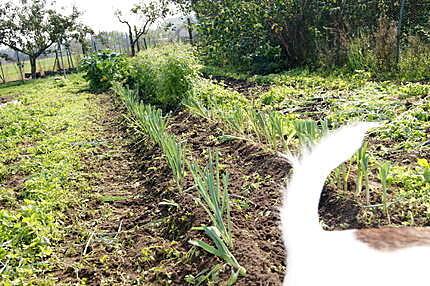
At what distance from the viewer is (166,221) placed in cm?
272

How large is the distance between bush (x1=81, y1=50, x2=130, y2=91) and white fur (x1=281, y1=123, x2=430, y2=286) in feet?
31.3

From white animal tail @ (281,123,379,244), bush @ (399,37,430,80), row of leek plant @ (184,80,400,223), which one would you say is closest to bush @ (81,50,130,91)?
row of leek plant @ (184,80,400,223)

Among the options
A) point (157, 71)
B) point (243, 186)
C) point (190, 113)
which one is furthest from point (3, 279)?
point (157, 71)

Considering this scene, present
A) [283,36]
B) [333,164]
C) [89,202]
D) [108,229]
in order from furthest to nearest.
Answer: [283,36]
[89,202]
[108,229]
[333,164]

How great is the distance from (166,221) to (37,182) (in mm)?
1499

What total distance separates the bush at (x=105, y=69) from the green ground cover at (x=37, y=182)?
3.43 meters

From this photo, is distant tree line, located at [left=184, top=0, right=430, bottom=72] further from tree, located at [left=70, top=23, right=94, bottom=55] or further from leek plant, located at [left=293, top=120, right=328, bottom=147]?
tree, located at [left=70, top=23, right=94, bottom=55]

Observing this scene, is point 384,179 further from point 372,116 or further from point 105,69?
point 105,69

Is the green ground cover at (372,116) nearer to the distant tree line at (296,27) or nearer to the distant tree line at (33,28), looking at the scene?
the distant tree line at (296,27)

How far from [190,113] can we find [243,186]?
8.40ft

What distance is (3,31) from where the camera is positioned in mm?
20938

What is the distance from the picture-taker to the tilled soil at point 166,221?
2.11m

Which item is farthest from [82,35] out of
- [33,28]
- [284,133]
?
[284,133]

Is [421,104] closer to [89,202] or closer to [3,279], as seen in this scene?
[89,202]
